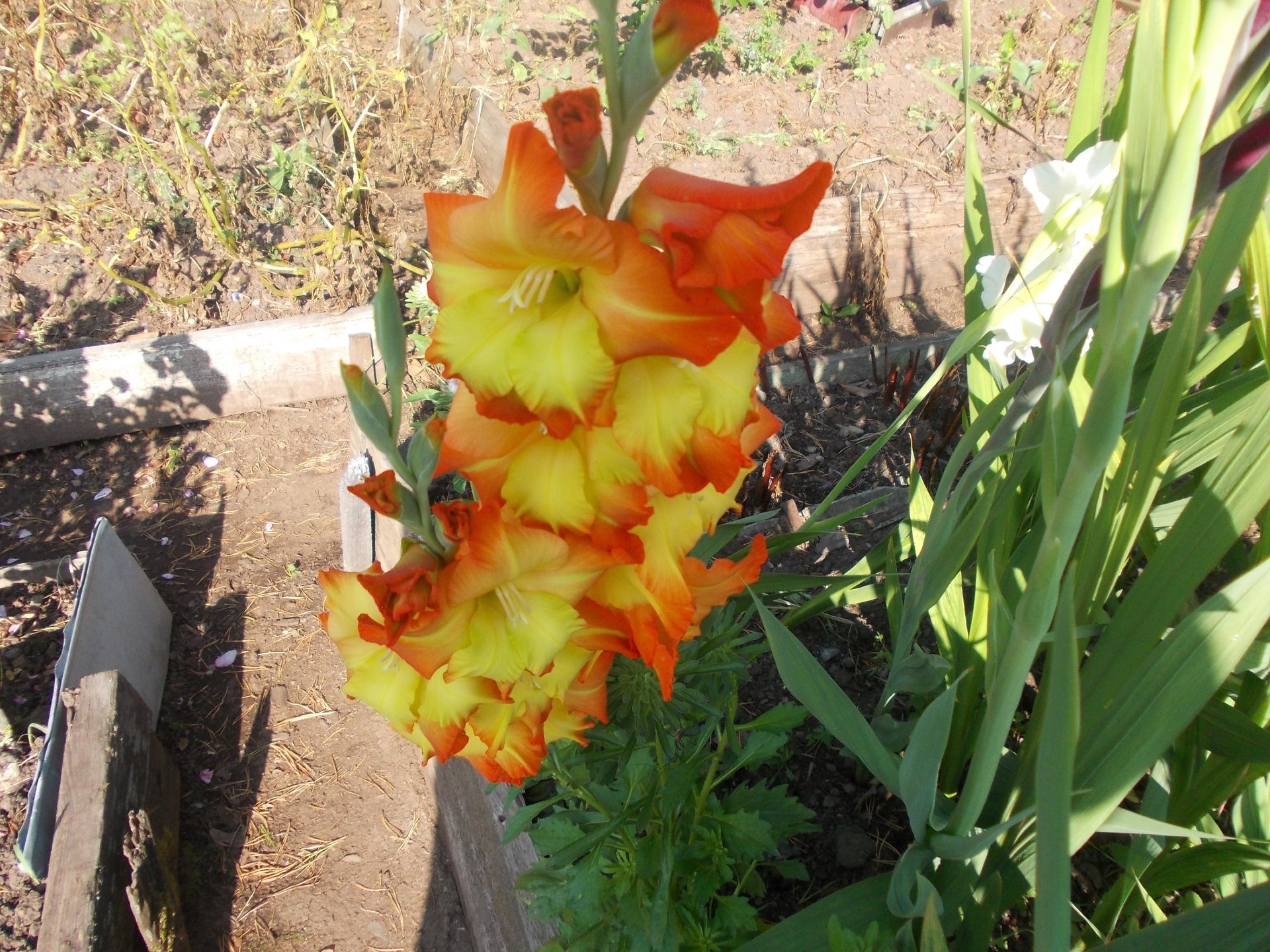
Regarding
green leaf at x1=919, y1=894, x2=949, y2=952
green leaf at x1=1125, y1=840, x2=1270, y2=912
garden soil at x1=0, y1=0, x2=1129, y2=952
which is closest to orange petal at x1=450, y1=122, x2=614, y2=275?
green leaf at x1=919, y1=894, x2=949, y2=952

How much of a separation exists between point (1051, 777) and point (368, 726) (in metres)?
2.07

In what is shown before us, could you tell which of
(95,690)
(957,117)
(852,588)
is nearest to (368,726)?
(95,690)

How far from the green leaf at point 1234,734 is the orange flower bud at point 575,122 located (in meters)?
1.01

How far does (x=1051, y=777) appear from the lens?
70 centimetres

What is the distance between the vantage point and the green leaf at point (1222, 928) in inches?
28.7

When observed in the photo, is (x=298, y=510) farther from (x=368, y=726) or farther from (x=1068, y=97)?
(x=1068, y=97)

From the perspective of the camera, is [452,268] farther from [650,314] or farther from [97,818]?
[97,818]

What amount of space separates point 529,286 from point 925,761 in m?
0.74

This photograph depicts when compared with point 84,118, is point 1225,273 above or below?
below

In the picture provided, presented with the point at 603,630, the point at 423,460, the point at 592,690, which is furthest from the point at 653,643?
the point at 423,460

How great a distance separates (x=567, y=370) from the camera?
650mm

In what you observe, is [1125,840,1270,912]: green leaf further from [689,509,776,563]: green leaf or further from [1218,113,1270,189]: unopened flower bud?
[1218,113,1270,189]: unopened flower bud

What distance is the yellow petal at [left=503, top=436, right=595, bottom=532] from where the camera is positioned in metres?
0.73

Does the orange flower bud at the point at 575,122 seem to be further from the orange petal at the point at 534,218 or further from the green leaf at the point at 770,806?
the green leaf at the point at 770,806
